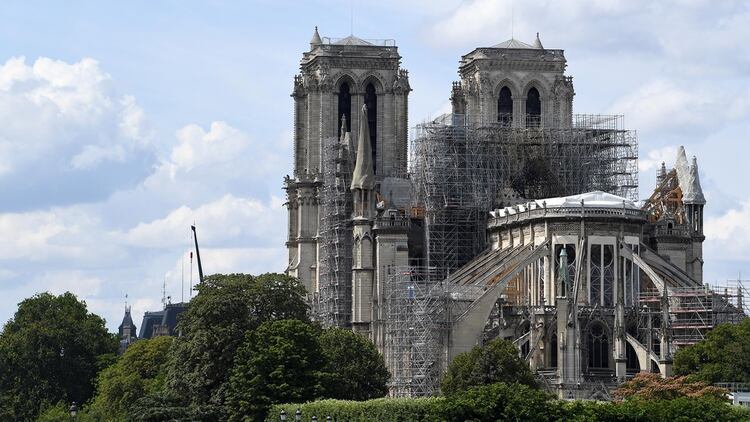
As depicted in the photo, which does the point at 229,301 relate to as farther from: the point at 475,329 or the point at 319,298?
the point at 319,298

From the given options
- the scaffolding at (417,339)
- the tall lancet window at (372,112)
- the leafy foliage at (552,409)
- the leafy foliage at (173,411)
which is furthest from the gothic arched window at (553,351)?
the tall lancet window at (372,112)

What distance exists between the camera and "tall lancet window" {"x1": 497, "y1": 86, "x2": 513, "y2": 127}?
17538 centimetres

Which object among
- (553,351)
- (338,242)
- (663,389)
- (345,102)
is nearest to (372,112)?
(345,102)

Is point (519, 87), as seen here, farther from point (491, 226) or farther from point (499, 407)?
point (499, 407)

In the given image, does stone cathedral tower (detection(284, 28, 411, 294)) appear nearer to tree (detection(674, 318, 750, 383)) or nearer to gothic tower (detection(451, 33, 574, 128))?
gothic tower (detection(451, 33, 574, 128))

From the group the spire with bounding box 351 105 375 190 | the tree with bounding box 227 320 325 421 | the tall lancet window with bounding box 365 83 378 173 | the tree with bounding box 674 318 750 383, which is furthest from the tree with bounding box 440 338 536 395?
the tall lancet window with bounding box 365 83 378 173

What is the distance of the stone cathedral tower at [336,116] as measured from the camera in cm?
17775

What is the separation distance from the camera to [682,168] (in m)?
167

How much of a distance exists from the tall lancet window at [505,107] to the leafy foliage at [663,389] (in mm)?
40236

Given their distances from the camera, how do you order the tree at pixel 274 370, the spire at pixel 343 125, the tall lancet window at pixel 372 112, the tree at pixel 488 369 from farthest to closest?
the tall lancet window at pixel 372 112
the spire at pixel 343 125
the tree at pixel 488 369
the tree at pixel 274 370

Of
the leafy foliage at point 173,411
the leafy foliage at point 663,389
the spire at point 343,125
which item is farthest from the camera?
the spire at point 343,125

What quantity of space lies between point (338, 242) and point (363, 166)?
24.2ft

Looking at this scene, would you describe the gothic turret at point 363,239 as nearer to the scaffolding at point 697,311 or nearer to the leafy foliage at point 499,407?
the scaffolding at point 697,311

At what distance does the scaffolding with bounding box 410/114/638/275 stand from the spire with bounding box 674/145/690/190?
11.5 feet
